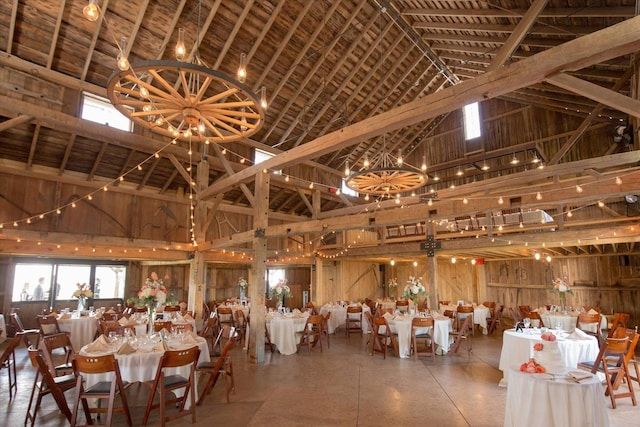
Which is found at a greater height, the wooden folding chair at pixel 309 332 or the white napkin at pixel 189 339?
the white napkin at pixel 189 339

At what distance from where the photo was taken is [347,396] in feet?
16.9

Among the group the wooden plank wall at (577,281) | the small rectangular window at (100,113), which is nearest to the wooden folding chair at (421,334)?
the wooden plank wall at (577,281)

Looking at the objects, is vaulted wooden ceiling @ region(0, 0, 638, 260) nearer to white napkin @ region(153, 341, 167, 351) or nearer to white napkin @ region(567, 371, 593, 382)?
white napkin @ region(567, 371, 593, 382)

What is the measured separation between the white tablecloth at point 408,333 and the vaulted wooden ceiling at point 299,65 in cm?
280

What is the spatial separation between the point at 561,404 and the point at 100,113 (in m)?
10.6

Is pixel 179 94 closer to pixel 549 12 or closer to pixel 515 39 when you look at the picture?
pixel 515 39

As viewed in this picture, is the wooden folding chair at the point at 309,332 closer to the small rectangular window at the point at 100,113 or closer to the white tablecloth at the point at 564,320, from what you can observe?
the white tablecloth at the point at 564,320

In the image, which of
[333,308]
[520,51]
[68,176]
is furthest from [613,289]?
[68,176]

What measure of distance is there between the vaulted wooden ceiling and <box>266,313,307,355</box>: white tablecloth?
3551mm

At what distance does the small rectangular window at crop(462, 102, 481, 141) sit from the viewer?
48.5 feet

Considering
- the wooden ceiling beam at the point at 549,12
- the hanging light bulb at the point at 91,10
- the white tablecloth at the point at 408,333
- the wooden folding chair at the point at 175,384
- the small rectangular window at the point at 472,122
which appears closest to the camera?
the hanging light bulb at the point at 91,10

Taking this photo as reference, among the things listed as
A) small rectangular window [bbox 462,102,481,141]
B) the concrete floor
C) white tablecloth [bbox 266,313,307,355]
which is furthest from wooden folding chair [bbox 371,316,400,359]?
small rectangular window [bbox 462,102,481,141]

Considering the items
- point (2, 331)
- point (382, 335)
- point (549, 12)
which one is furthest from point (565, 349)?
point (2, 331)

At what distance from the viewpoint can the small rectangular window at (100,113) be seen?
8.83m
